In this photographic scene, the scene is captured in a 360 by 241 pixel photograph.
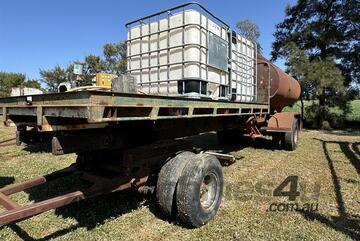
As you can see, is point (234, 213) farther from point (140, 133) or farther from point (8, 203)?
point (8, 203)

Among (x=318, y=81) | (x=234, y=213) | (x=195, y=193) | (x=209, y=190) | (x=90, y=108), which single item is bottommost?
(x=234, y=213)

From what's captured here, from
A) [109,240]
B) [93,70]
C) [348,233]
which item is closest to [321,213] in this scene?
[348,233]

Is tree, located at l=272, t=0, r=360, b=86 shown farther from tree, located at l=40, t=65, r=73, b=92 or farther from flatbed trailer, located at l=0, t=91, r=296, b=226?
tree, located at l=40, t=65, r=73, b=92

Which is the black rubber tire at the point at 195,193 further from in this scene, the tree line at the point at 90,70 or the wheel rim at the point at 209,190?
the tree line at the point at 90,70

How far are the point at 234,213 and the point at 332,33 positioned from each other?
17.3m

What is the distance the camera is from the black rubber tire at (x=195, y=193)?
12.0 feet

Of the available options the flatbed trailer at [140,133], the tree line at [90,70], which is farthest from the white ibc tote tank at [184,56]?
the tree line at [90,70]

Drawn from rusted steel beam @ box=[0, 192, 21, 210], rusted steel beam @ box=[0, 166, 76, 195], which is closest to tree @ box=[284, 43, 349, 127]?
rusted steel beam @ box=[0, 166, 76, 195]

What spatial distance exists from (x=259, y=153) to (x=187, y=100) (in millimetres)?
5800

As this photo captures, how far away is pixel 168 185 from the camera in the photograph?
3770mm

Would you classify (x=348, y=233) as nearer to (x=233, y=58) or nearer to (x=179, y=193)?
(x=179, y=193)

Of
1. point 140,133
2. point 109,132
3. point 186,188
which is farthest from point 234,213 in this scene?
point 109,132

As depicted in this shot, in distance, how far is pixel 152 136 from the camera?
434 centimetres

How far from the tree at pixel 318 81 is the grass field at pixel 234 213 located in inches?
424
